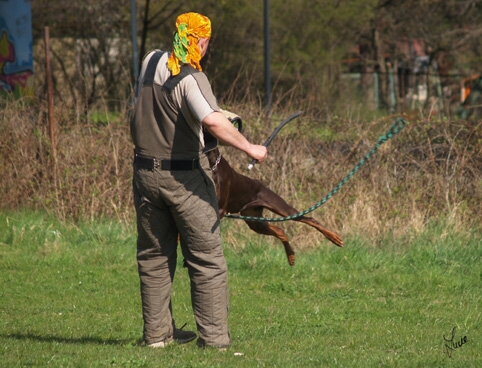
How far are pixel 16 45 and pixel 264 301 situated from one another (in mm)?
10299

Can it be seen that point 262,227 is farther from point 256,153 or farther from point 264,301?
point 256,153

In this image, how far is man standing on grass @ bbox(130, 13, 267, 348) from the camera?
16.9 feet

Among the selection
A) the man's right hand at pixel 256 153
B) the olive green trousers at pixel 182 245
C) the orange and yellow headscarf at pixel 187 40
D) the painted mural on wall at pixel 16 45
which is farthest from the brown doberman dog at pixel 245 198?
the painted mural on wall at pixel 16 45

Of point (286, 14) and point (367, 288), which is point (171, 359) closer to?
point (367, 288)

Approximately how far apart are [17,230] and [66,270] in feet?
4.94

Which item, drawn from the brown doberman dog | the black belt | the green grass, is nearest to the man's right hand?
the black belt

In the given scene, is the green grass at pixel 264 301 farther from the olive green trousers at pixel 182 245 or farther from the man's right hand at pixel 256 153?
the man's right hand at pixel 256 153

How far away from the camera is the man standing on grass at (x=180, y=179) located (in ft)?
16.9

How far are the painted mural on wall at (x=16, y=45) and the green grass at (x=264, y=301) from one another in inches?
212

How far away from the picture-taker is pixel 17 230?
403 inches

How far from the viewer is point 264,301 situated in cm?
791

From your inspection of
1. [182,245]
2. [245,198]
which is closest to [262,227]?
[245,198]

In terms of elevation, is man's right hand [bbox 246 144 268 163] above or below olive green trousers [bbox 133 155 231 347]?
above

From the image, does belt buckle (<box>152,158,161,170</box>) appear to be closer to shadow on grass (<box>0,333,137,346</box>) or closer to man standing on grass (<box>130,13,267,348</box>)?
man standing on grass (<box>130,13,267,348</box>)
